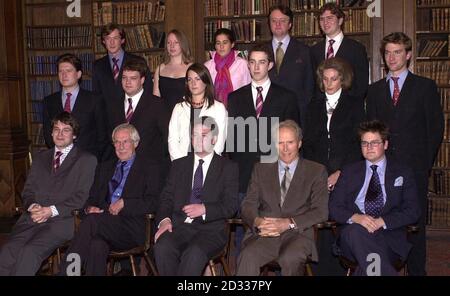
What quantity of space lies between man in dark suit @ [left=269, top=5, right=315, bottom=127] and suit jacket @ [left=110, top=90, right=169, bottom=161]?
1007mm

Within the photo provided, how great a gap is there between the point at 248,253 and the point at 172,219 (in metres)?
0.67

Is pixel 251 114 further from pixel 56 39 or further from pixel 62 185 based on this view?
pixel 56 39

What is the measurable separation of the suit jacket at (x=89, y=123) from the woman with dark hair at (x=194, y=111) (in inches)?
28.5

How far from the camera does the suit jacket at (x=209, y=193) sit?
4.00 metres

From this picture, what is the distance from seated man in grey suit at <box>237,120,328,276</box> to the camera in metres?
3.70

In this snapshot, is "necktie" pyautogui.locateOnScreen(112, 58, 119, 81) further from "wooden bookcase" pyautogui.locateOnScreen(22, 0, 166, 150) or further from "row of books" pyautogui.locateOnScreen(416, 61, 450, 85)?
"row of books" pyautogui.locateOnScreen(416, 61, 450, 85)

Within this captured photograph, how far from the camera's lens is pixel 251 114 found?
441 centimetres

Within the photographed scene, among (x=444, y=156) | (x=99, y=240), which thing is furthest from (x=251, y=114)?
(x=444, y=156)

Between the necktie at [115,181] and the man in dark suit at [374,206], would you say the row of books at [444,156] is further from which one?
the necktie at [115,181]

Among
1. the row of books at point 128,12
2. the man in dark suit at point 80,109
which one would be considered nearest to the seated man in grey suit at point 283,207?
the man in dark suit at point 80,109

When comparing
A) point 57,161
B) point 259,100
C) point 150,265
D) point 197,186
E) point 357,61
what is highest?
point 357,61

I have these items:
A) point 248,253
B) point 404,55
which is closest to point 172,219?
point 248,253

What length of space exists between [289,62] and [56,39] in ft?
12.6

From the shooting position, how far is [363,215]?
373cm
